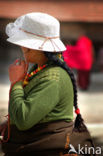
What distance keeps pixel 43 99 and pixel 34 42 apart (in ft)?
1.14

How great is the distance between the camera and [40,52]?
6.99 ft

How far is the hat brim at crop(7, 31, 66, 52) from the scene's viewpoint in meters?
2.06

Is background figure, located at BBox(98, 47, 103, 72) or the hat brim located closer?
the hat brim

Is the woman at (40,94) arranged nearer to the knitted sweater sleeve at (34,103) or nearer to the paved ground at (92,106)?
the knitted sweater sleeve at (34,103)

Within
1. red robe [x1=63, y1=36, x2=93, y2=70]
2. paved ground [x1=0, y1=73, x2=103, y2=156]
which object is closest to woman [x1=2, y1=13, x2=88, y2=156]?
paved ground [x1=0, y1=73, x2=103, y2=156]

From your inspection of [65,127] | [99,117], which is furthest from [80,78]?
[65,127]

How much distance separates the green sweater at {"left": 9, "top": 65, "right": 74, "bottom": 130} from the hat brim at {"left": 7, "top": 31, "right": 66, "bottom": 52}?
0.13 m

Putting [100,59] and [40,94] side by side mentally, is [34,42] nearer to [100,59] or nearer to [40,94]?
[40,94]

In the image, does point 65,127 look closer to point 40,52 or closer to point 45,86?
point 45,86

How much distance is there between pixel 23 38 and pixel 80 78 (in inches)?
Answer: 228

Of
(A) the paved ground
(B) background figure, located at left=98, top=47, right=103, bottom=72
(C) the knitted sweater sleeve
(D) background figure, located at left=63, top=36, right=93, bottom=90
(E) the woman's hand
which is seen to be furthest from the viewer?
(B) background figure, located at left=98, top=47, right=103, bottom=72

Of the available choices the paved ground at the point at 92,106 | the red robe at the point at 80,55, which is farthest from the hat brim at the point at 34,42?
the red robe at the point at 80,55

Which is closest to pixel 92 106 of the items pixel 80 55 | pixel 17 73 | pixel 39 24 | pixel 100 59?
pixel 80 55

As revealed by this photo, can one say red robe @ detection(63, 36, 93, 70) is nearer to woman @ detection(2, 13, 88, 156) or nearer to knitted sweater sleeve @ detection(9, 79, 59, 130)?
woman @ detection(2, 13, 88, 156)
